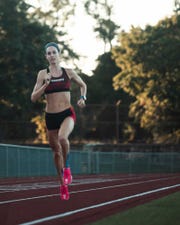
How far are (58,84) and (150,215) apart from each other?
279 centimetres

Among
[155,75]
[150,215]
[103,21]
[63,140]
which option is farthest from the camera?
[103,21]

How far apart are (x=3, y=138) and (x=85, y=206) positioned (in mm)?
42712

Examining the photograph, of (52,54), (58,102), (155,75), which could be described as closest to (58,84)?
(58,102)

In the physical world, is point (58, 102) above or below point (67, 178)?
above

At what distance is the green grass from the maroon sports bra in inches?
78.1

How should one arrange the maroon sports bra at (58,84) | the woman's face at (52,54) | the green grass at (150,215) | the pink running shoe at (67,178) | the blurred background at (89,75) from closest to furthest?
1. the green grass at (150,215)
2. the pink running shoe at (67,178)
3. the maroon sports bra at (58,84)
4. the woman's face at (52,54)
5. the blurred background at (89,75)

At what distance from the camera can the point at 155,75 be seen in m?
58.2

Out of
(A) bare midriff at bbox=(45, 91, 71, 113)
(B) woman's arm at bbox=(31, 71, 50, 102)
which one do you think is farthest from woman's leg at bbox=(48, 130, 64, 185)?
(B) woman's arm at bbox=(31, 71, 50, 102)

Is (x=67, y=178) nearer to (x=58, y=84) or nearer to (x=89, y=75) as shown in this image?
(x=58, y=84)

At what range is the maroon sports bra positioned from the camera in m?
10.4

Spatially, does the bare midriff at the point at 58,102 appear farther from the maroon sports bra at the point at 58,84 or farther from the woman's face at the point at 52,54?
the woman's face at the point at 52,54

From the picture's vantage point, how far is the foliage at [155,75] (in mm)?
57562

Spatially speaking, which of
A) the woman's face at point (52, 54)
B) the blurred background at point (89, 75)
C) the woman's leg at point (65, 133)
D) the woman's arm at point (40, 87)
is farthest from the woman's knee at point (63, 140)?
the blurred background at point (89, 75)

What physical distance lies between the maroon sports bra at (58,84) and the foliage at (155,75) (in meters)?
46.5
